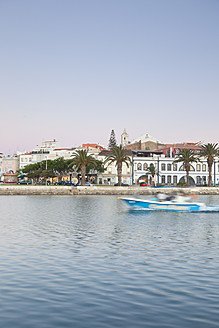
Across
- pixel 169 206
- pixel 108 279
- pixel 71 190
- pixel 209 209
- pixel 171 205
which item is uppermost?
pixel 71 190

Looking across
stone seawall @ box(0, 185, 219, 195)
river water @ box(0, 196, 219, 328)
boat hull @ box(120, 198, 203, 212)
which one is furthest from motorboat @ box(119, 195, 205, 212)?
stone seawall @ box(0, 185, 219, 195)

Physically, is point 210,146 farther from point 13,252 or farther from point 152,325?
point 152,325

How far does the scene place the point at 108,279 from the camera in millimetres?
15898

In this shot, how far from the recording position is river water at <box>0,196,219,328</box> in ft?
38.1

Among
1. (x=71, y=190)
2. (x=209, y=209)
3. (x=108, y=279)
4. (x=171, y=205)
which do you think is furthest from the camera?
(x=71, y=190)

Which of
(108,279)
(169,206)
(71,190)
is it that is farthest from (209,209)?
(71,190)

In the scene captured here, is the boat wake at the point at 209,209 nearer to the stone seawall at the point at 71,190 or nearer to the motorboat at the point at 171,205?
the motorboat at the point at 171,205

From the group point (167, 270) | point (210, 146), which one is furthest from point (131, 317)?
point (210, 146)

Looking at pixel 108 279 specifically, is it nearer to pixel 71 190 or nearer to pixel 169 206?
pixel 169 206

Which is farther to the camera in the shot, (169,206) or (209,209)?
(209,209)

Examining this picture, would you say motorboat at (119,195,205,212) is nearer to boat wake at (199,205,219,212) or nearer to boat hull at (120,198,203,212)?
boat hull at (120,198,203,212)

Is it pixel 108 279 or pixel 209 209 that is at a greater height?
pixel 209 209

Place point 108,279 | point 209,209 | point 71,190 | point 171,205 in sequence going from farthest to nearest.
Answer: point 71,190
point 209,209
point 171,205
point 108,279

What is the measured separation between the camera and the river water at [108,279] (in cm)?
1161
